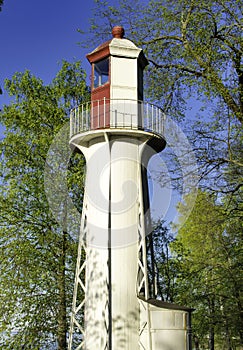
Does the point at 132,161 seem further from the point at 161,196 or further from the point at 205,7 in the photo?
the point at 205,7

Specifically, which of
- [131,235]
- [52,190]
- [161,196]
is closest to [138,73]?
[161,196]

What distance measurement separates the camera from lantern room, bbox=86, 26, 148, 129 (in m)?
13.1

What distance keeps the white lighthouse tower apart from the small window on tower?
3 cm

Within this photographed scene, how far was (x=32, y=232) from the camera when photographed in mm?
17750

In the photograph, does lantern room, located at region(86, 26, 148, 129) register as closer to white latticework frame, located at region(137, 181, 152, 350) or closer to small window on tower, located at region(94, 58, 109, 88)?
small window on tower, located at region(94, 58, 109, 88)

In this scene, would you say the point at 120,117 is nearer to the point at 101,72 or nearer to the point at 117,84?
the point at 117,84

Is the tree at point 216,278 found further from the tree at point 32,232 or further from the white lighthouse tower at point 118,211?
the white lighthouse tower at point 118,211

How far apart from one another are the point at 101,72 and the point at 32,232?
6700 mm

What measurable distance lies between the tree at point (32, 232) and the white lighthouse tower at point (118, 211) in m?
4.36

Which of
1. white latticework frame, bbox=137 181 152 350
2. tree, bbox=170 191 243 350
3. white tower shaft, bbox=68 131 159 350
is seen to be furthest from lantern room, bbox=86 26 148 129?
tree, bbox=170 191 243 350

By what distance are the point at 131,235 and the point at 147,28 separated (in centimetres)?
710

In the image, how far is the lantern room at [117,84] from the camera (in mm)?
13094

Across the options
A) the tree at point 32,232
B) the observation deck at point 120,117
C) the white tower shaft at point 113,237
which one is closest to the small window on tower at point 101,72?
the observation deck at point 120,117

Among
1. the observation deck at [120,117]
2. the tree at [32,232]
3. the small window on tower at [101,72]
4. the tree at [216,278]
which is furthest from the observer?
the tree at [216,278]
